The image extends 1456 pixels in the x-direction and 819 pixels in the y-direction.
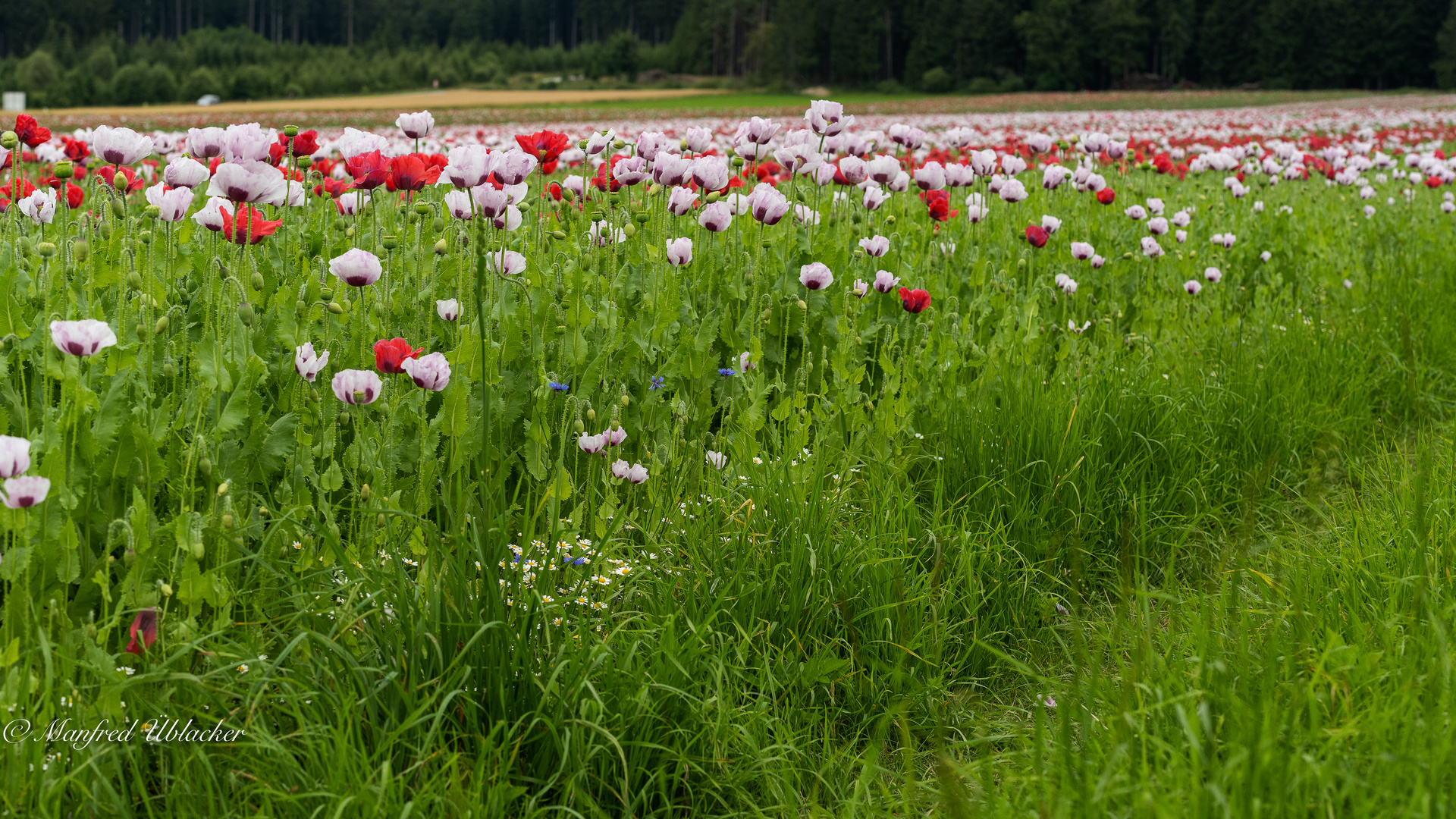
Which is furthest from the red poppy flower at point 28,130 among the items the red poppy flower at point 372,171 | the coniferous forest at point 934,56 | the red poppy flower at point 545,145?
the coniferous forest at point 934,56

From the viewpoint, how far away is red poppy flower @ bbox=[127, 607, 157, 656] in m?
1.88

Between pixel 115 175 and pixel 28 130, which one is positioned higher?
pixel 28 130

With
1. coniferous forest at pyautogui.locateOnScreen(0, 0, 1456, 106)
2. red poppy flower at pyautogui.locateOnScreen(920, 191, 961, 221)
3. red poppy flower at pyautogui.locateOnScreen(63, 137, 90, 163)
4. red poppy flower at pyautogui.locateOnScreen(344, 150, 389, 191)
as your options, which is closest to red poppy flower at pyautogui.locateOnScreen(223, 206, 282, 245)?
red poppy flower at pyautogui.locateOnScreen(344, 150, 389, 191)

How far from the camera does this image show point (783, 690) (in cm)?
231

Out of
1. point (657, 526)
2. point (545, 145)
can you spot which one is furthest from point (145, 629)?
point (545, 145)

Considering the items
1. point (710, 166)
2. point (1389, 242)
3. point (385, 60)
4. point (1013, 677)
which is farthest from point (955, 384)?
point (385, 60)

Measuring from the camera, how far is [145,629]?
191 centimetres

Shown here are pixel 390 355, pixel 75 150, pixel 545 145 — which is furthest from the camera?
pixel 75 150

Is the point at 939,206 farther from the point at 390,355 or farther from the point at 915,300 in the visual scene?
the point at 390,355

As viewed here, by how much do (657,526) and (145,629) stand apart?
50.1 inches

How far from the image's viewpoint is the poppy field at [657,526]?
5.90 feet

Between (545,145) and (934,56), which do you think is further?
(934,56)

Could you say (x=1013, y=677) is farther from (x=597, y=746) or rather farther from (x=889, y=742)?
(x=597, y=746)

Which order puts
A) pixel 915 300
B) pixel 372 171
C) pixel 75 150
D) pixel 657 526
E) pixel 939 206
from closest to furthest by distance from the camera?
pixel 657 526
pixel 372 171
pixel 915 300
pixel 75 150
pixel 939 206
